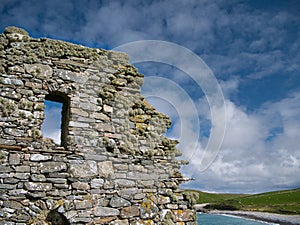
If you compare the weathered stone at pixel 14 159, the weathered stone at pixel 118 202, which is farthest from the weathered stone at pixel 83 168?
the weathered stone at pixel 14 159

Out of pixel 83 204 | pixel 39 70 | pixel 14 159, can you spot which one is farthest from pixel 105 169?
pixel 39 70

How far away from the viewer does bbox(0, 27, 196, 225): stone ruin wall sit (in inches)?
249

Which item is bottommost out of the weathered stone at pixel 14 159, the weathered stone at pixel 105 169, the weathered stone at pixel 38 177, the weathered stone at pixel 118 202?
the weathered stone at pixel 118 202

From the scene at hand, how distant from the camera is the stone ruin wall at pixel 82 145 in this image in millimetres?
6328

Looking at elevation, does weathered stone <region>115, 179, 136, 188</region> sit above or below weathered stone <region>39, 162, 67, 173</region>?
below

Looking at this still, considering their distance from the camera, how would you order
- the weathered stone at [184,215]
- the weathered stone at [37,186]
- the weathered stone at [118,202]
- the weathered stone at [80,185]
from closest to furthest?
the weathered stone at [37,186] → the weathered stone at [80,185] → the weathered stone at [118,202] → the weathered stone at [184,215]

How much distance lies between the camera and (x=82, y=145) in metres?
6.95

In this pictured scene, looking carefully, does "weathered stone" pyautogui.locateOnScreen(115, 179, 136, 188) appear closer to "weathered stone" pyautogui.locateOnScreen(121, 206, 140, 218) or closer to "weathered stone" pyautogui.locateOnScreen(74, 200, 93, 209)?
"weathered stone" pyautogui.locateOnScreen(121, 206, 140, 218)

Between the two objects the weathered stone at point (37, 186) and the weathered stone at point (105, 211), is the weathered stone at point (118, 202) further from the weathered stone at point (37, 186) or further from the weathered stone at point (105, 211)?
the weathered stone at point (37, 186)

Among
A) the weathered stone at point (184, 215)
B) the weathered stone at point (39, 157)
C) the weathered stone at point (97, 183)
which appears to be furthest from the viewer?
the weathered stone at point (184, 215)

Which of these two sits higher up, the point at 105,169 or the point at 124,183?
the point at 105,169

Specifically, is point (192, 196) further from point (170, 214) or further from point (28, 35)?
point (28, 35)

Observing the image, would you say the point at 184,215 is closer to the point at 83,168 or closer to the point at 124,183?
the point at 124,183

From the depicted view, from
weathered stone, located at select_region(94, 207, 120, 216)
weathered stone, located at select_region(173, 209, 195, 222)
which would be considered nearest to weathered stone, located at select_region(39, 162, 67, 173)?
weathered stone, located at select_region(94, 207, 120, 216)
